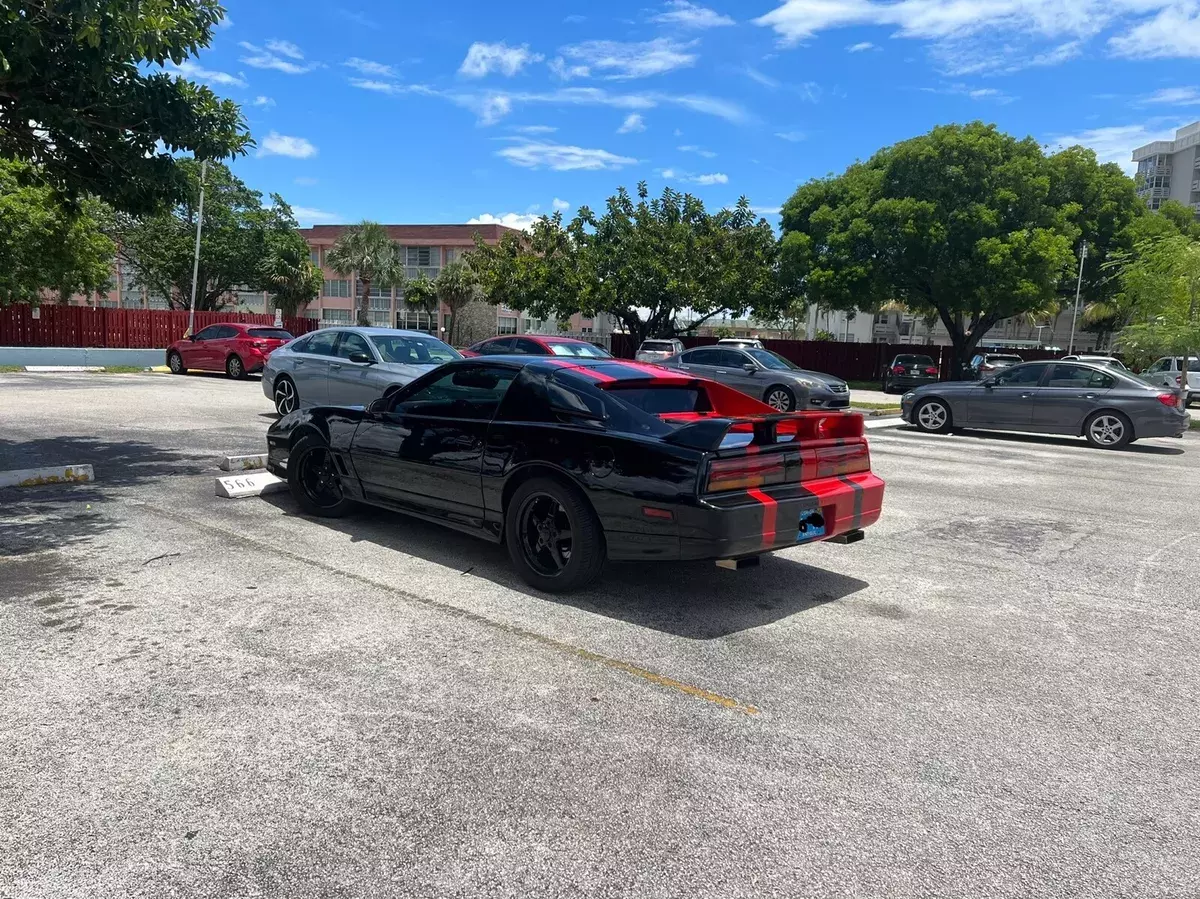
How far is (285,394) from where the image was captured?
13.3 meters

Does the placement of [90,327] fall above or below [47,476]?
above

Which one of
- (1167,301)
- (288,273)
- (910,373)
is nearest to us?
(1167,301)

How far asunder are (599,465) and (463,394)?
1569mm

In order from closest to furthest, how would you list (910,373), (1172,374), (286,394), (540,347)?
(286,394) < (540,347) < (1172,374) < (910,373)

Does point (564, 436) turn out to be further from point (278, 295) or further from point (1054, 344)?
point (1054, 344)

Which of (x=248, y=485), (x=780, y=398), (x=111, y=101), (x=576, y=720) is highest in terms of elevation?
(x=111, y=101)

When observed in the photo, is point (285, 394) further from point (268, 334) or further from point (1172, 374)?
point (1172, 374)

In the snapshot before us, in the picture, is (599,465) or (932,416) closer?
(599,465)

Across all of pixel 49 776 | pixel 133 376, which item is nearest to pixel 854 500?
pixel 49 776

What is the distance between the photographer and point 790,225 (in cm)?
3903

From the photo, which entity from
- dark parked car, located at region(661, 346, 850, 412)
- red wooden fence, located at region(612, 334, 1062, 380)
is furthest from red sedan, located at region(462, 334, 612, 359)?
red wooden fence, located at region(612, 334, 1062, 380)

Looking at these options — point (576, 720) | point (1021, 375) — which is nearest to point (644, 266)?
point (1021, 375)

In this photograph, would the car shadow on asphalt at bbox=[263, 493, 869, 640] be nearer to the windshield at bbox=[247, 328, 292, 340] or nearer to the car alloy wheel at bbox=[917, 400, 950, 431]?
the car alloy wheel at bbox=[917, 400, 950, 431]

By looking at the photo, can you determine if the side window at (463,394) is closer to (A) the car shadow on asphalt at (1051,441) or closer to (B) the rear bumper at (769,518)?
(B) the rear bumper at (769,518)
